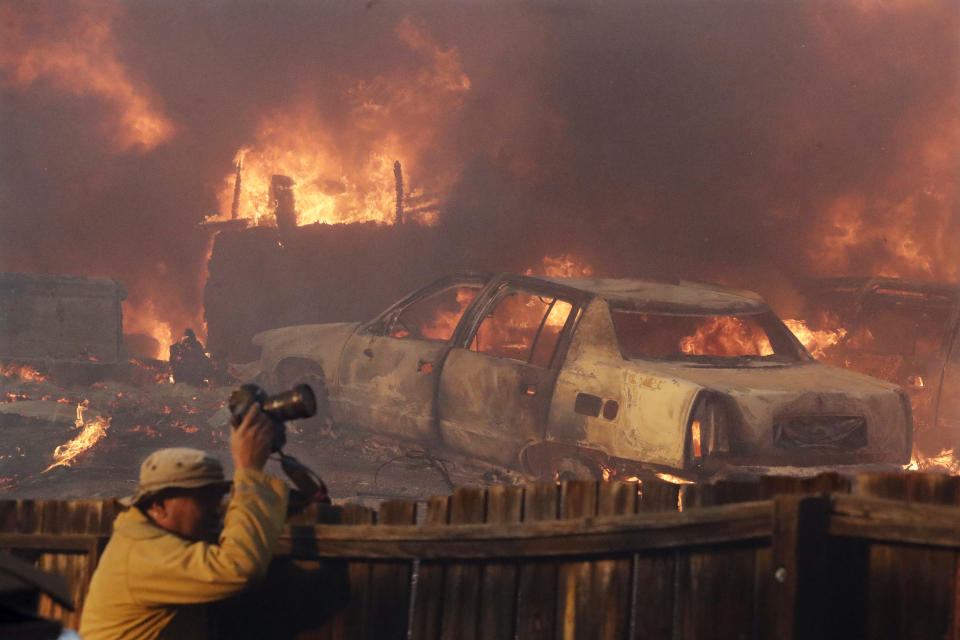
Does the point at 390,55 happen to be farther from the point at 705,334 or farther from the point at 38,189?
the point at 705,334

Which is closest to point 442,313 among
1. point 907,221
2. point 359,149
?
point 359,149

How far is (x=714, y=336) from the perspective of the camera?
9.17m

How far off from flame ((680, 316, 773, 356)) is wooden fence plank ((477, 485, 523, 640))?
612cm

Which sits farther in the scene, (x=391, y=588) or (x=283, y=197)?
(x=283, y=197)

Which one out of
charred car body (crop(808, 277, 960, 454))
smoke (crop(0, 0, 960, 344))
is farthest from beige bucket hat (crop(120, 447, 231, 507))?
smoke (crop(0, 0, 960, 344))

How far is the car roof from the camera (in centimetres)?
892

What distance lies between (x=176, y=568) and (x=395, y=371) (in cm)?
704

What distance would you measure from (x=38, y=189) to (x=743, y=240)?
555 inches

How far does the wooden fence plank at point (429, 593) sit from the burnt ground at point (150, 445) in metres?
5.64

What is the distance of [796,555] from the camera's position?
2.72 meters

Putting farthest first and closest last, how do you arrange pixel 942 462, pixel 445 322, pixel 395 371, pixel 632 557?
pixel 445 322 → pixel 942 462 → pixel 395 371 → pixel 632 557

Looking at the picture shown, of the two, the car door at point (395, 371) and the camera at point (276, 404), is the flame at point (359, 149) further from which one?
the camera at point (276, 404)

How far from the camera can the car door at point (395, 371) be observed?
9.55 m

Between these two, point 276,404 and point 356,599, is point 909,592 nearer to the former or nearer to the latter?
point 356,599
